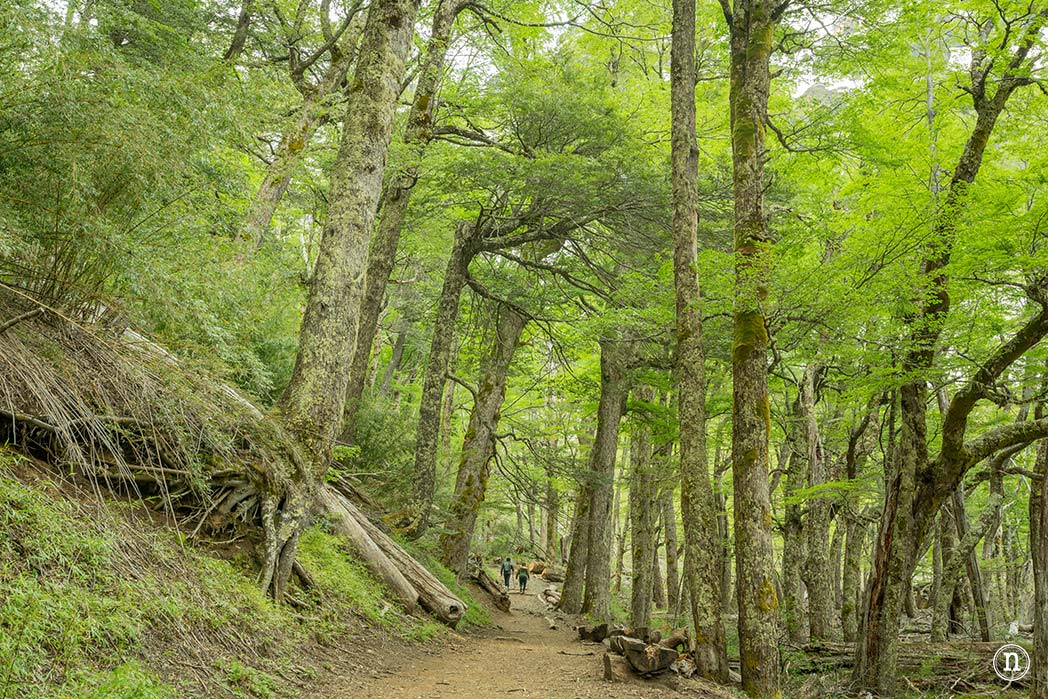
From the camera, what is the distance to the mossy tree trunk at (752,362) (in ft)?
24.1

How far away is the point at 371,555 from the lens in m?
8.93

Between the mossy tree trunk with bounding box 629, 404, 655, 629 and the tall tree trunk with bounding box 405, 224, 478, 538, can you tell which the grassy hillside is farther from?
the mossy tree trunk with bounding box 629, 404, 655, 629

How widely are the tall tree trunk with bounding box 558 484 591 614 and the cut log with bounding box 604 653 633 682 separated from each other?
28.1ft

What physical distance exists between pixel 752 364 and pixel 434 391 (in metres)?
6.62

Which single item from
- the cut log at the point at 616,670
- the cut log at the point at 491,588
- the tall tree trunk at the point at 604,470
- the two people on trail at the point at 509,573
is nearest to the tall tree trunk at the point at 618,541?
the tall tree trunk at the point at 604,470

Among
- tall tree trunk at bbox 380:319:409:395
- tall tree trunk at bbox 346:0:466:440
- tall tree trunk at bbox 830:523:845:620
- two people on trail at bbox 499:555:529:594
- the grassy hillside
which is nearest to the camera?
the grassy hillside

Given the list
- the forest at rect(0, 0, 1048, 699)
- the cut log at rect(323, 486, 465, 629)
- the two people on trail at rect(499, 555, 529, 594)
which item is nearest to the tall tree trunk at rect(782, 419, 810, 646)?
the forest at rect(0, 0, 1048, 699)

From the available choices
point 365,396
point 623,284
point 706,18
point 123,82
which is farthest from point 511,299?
point 123,82

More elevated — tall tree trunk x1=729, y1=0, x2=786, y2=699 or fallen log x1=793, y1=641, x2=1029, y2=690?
tall tree trunk x1=729, y1=0, x2=786, y2=699

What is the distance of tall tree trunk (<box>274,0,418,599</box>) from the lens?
20.3ft

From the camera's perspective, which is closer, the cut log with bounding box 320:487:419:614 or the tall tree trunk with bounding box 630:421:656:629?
Result: the cut log with bounding box 320:487:419:614

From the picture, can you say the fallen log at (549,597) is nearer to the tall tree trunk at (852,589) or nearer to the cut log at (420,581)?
the tall tree trunk at (852,589)

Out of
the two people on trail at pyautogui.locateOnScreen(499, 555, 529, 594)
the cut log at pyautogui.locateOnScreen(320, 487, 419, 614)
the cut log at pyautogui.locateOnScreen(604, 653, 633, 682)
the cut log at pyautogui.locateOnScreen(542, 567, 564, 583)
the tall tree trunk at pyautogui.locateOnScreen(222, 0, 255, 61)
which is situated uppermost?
the tall tree trunk at pyautogui.locateOnScreen(222, 0, 255, 61)

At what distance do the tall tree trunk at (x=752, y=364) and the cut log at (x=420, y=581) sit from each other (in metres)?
4.31
